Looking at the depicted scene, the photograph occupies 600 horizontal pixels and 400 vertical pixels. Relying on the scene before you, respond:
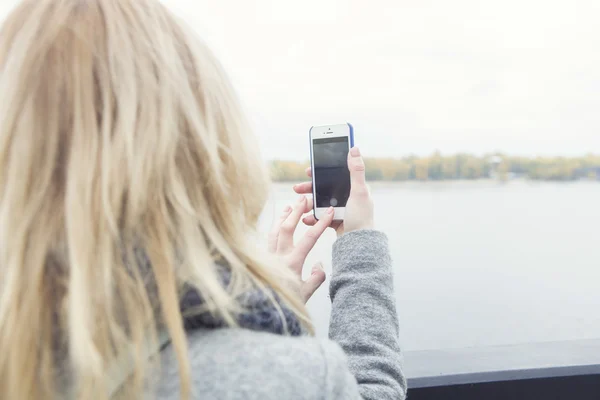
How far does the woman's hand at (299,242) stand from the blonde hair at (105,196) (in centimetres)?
26

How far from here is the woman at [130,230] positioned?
38 cm

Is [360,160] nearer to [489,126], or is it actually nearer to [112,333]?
[112,333]

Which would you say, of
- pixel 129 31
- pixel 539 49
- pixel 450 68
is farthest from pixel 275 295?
pixel 539 49

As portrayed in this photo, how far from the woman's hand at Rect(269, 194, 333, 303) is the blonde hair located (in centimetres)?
26

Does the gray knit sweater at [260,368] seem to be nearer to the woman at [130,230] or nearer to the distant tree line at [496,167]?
the woman at [130,230]

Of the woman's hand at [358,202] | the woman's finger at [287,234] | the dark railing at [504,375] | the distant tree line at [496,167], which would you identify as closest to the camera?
the woman's hand at [358,202]

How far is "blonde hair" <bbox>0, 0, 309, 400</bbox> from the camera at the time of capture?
0.38 m

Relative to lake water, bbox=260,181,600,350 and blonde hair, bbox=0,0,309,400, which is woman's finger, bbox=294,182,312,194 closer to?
lake water, bbox=260,181,600,350

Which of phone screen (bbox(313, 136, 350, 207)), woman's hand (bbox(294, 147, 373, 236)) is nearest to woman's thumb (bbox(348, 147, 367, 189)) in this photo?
woman's hand (bbox(294, 147, 373, 236))

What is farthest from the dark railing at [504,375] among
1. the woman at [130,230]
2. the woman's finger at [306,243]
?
the woman at [130,230]

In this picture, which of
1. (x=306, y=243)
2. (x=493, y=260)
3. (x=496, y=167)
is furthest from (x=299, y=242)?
(x=493, y=260)

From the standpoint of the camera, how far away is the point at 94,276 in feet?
1.28

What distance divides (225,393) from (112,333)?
94 mm

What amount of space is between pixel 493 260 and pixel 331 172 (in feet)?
Answer: 2.60
